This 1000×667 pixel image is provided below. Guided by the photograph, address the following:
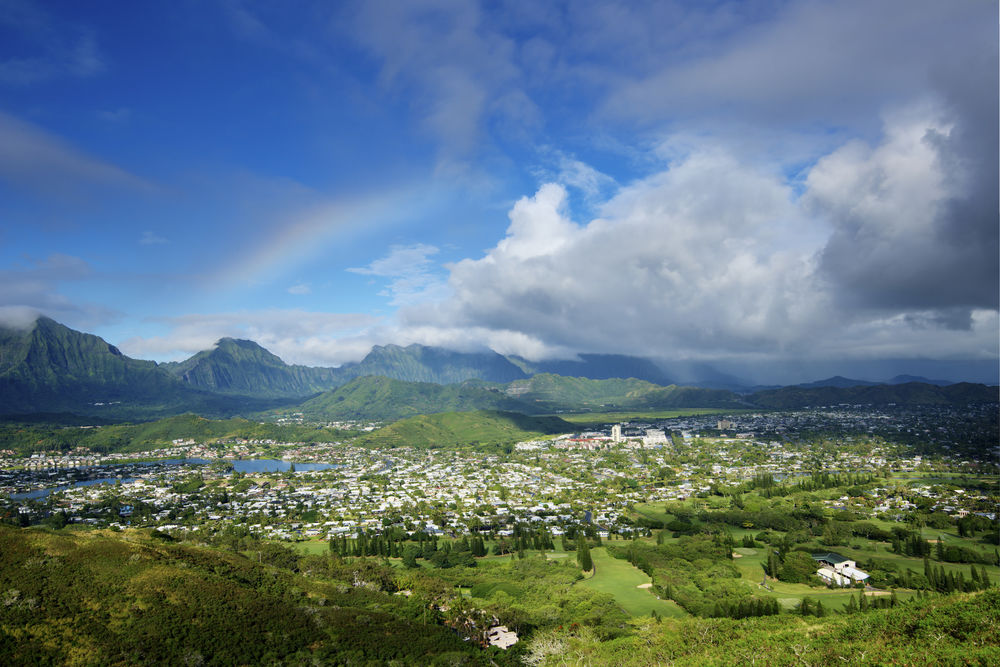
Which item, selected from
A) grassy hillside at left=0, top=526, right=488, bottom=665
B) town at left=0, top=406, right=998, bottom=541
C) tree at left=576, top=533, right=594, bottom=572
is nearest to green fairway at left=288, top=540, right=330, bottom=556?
town at left=0, top=406, right=998, bottom=541

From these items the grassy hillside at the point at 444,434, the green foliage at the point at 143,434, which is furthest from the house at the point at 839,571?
the green foliage at the point at 143,434

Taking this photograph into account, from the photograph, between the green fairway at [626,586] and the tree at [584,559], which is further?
the tree at [584,559]

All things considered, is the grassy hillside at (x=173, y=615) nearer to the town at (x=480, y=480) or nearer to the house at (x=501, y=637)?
the house at (x=501, y=637)

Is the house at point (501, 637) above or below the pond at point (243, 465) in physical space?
above

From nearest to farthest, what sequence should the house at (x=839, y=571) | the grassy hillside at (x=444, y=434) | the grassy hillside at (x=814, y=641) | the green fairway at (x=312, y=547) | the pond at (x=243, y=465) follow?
the grassy hillside at (x=814, y=641) < the house at (x=839, y=571) < the green fairway at (x=312, y=547) < the pond at (x=243, y=465) < the grassy hillside at (x=444, y=434)

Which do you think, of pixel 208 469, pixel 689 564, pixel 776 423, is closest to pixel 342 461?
pixel 208 469

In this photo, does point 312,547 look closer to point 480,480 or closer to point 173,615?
point 173,615

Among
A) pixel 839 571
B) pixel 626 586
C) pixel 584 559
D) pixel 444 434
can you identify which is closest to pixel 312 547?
pixel 584 559
